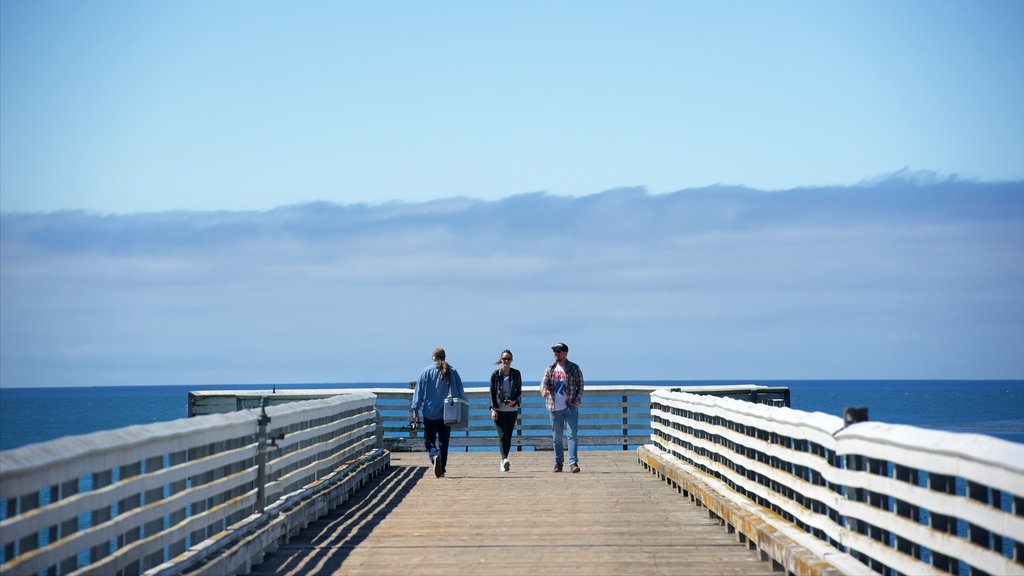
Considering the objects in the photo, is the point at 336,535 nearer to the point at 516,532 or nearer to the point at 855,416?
the point at 516,532

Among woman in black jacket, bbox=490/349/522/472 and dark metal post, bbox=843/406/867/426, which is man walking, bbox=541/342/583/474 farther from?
dark metal post, bbox=843/406/867/426

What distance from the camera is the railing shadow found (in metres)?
11.4

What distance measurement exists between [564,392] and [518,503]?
16.2 feet

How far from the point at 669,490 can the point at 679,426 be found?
59.0 inches

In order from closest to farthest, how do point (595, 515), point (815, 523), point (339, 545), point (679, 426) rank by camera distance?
point (815, 523)
point (339, 545)
point (595, 515)
point (679, 426)

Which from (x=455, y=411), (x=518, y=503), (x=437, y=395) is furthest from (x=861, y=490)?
(x=437, y=395)

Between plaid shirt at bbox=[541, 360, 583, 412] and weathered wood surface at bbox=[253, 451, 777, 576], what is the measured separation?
4.79 ft

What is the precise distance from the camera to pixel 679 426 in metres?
19.5

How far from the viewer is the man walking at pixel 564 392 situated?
70.3 feet

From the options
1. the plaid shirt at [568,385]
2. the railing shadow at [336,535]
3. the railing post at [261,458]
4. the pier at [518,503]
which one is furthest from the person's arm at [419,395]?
the railing post at [261,458]

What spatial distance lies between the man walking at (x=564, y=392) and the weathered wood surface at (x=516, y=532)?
1.28 m

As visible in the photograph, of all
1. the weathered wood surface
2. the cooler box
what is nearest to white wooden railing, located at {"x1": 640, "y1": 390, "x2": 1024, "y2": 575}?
the weathered wood surface

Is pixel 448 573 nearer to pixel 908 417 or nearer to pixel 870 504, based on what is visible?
pixel 870 504

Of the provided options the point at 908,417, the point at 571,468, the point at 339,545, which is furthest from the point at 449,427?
the point at 908,417
